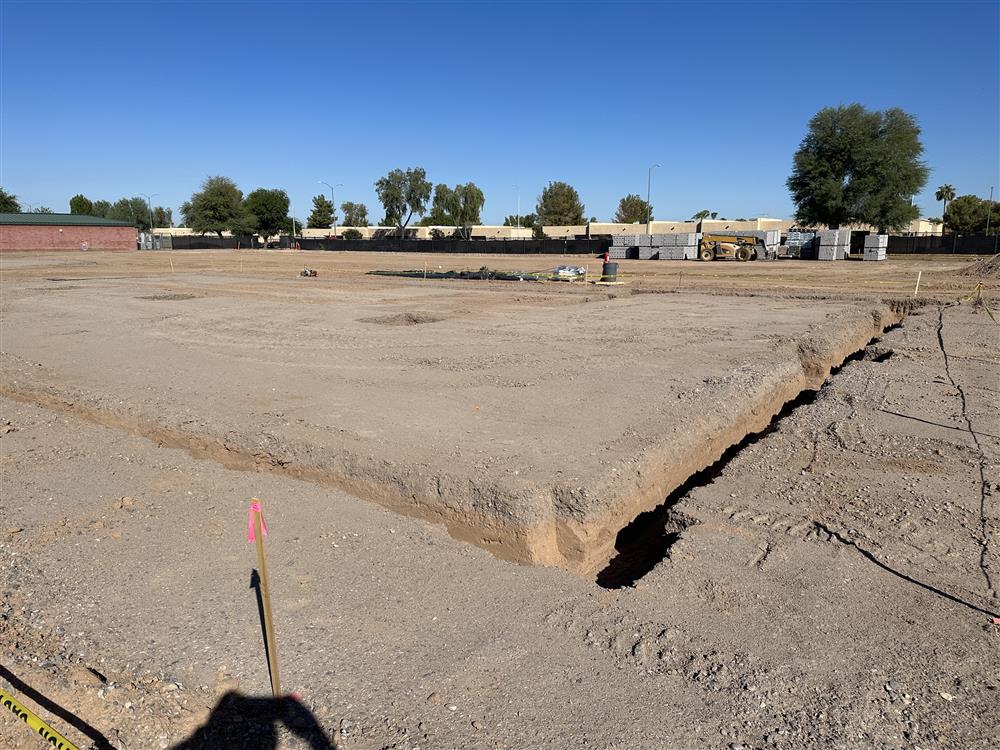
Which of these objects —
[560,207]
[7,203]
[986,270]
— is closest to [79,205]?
[7,203]

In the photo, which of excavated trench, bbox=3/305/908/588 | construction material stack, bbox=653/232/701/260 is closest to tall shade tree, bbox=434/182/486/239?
construction material stack, bbox=653/232/701/260

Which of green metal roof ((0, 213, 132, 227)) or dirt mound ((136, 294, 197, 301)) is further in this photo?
green metal roof ((0, 213, 132, 227))

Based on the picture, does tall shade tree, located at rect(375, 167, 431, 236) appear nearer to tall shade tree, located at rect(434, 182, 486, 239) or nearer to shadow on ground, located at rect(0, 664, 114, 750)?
tall shade tree, located at rect(434, 182, 486, 239)

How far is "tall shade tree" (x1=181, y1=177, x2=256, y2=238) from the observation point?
104 metres

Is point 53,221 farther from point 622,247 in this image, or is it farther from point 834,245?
point 834,245

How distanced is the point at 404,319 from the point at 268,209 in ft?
345

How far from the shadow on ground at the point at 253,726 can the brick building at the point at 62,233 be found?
Result: 83069 mm

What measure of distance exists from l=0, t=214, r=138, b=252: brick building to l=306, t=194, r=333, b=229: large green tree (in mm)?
48911

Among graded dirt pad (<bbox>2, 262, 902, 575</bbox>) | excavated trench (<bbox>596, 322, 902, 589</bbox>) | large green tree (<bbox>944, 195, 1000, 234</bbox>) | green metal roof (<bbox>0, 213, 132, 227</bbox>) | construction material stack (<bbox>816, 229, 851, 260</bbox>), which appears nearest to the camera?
excavated trench (<bbox>596, 322, 902, 589</bbox>)

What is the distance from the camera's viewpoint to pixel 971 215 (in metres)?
89.8

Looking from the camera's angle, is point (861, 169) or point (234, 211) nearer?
point (861, 169)

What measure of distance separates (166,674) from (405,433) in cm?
399

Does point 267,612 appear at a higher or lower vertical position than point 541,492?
higher

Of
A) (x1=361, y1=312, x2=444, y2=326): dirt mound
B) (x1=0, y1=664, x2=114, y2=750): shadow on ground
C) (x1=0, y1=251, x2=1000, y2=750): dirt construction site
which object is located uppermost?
(x1=361, y1=312, x2=444, y2=326): dirt mound
